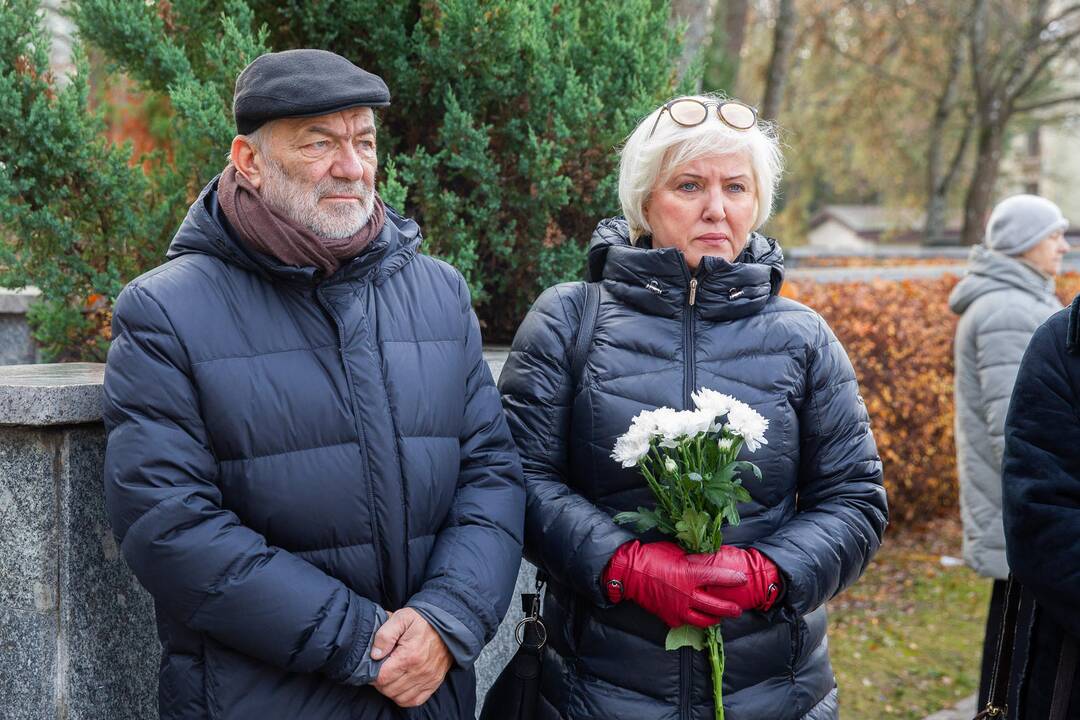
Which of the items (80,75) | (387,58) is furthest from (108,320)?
(387,58)

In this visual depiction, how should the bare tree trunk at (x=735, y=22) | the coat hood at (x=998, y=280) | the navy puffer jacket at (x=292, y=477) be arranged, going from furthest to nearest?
1. the bare tree trunk at (x=735, y=22)
2. the coat hood at (x=998, y=280)
3. the navy puffer jacket at (x=292, y=477)

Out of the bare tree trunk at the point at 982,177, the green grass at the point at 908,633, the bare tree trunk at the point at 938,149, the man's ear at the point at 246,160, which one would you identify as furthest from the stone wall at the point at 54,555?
the bare tree trunk at the point at 938,149

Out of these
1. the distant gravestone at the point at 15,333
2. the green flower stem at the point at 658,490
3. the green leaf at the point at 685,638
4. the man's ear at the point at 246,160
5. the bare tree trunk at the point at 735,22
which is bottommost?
the distant gravestone at the point at 15,333

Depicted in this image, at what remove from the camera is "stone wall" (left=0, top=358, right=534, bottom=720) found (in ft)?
8.42

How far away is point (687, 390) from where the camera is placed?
252 centimetres

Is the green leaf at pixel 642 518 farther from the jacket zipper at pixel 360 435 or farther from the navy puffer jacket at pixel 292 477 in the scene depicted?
the jacket zipper at pixel 360 435

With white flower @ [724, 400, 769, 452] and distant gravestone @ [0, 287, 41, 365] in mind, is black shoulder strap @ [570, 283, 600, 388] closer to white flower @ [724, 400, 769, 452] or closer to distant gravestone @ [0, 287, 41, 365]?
white flower @ [724, 400, 769, 452]

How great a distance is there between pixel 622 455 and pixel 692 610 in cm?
37

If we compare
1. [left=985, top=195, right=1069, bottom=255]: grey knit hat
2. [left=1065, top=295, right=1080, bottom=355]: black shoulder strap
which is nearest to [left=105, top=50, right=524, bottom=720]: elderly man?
[left=1065, top=295, right=1080, bottom=355]: black shoulder strap

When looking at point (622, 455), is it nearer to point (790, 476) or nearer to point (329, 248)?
point (790, 476)

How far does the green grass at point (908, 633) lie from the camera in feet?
17.3

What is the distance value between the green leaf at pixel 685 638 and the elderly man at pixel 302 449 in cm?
37

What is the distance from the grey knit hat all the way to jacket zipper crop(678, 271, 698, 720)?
2708 millimetres

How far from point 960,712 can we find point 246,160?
14.0ft
